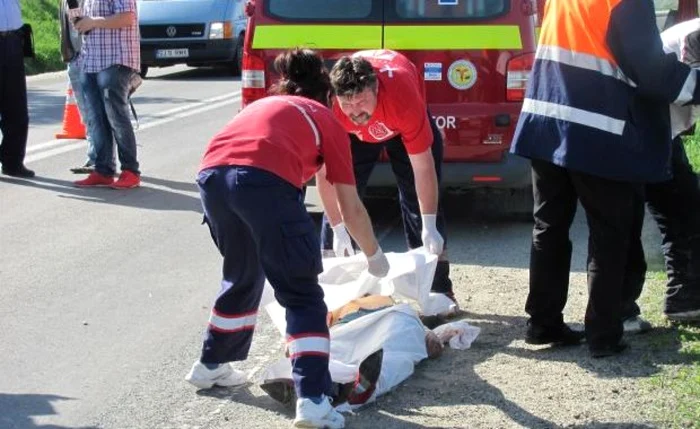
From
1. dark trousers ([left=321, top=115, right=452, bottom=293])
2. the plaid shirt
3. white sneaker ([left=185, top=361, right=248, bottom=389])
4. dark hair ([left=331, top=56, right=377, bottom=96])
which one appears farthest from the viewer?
the plaid shirt

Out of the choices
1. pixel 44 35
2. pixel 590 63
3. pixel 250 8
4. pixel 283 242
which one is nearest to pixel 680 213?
pixel 590 63

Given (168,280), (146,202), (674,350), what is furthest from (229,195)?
(146,202)

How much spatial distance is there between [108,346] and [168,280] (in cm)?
129

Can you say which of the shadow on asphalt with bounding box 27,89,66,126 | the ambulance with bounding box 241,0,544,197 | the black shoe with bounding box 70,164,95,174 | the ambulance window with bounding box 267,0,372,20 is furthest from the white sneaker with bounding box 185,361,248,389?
the shadow on asphalt with bounding box 27,89,66,126

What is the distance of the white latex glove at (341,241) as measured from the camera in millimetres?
6020

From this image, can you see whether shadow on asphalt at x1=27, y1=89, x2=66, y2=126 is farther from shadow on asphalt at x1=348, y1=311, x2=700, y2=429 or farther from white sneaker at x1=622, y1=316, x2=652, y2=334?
white sneaker at x1=622, y1=316, x2=652, y2=334

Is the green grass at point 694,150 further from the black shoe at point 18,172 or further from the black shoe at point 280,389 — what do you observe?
the black shoe at point 18,172

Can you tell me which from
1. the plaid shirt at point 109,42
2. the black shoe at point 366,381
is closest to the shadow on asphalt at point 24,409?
the black shoe at point 366,381

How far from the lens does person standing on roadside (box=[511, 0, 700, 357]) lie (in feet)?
16.8

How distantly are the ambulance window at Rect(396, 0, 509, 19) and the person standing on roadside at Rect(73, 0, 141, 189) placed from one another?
→ 2838mm

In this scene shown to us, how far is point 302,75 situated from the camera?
487 cm

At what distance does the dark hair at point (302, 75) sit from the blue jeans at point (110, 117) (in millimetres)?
5144

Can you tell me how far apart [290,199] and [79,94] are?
6418mm

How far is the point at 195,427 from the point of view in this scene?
4.84 meters
